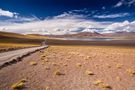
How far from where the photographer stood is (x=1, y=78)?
1405 centimetres

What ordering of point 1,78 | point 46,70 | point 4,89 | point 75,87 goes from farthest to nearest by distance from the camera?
point 46,70 → point 1,78 → point 75,87 → point 4,89

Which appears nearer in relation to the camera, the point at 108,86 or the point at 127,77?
the point at 108,86

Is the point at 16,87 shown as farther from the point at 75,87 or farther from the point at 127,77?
the point at 127,77

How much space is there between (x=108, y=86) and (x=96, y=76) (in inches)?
130

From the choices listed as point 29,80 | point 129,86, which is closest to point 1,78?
point 29,80

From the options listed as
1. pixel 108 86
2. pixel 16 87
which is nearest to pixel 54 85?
pixel 16 87

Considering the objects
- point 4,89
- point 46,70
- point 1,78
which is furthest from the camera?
point 46,70

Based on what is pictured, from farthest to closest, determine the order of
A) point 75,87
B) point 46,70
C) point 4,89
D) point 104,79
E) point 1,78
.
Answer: point 46,70
point 104,79
point 1,78
point 75,87
point 4,89

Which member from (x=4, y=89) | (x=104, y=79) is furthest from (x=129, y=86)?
(x=4, y=89)

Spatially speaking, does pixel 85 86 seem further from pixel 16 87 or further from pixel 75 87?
pixel 16 87

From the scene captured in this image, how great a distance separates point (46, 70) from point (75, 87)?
579 cm

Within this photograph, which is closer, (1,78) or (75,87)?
(75,87)

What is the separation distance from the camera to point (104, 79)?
15602 millimetres

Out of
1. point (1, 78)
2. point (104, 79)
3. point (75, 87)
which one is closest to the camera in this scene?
point (75, 87)
